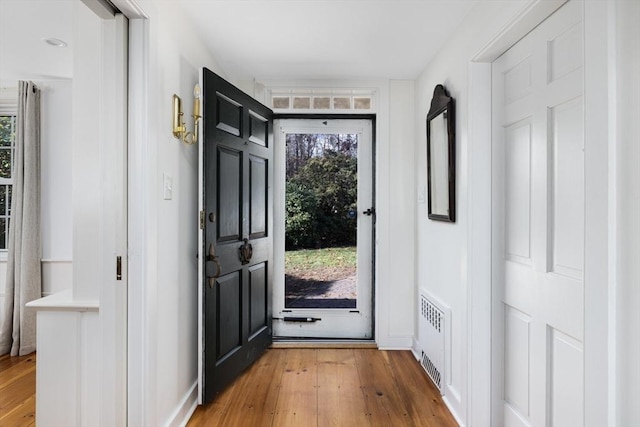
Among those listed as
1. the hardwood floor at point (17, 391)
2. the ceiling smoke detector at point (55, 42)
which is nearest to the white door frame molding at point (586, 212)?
the hardwood floor at point (17, 391)

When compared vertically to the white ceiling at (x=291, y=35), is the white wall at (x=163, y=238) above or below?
below

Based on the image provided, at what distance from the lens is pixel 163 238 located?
1.75 m

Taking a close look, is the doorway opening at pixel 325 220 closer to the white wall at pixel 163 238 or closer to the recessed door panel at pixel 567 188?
the white wall at pixel 163 238

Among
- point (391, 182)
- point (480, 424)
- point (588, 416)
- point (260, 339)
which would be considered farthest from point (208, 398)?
point (391, 182)

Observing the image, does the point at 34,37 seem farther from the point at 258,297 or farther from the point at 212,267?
the point at 258,297

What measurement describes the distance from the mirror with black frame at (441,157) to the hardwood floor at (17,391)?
104 inches

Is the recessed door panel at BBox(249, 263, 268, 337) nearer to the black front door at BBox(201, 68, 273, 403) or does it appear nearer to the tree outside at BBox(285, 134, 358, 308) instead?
the black front door at BBox(201, 68, 273, 403)

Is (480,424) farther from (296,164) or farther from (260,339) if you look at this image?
(296,164)

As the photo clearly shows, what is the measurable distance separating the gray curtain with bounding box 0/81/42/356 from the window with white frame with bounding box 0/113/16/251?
0.30 meters

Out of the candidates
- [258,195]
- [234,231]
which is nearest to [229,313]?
[234,231]

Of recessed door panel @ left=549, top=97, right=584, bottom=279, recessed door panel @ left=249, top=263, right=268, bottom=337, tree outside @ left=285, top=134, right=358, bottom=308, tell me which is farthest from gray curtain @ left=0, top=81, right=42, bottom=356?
recessed door panel @ left=549, top=97, right=584, bottom=279

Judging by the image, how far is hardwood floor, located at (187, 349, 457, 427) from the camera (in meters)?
2.00

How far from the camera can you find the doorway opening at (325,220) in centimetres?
314

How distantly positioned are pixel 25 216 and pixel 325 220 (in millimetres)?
2467
